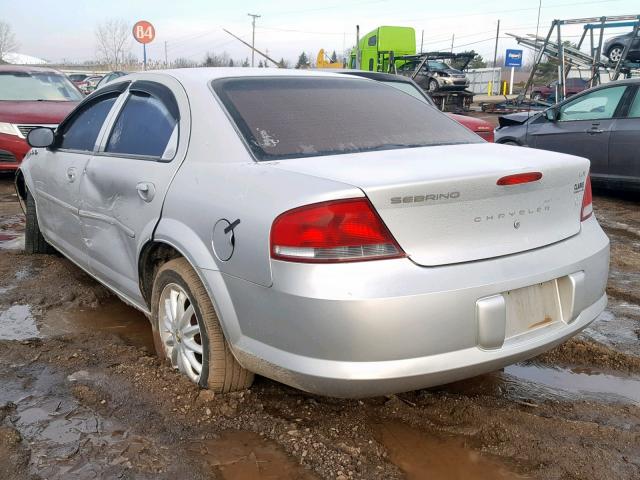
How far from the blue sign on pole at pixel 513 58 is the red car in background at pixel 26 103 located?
23.5m

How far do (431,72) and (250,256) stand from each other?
21.2 m

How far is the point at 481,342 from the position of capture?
2.18 m

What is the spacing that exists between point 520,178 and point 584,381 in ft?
4.26

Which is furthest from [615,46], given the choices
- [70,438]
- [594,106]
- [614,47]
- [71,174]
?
[70,438]

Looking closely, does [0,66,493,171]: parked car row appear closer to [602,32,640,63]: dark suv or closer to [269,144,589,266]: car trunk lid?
[269,144,589,266]: car trunk lid

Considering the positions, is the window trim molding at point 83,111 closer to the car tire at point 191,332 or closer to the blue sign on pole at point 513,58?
the car tire at point 191,332

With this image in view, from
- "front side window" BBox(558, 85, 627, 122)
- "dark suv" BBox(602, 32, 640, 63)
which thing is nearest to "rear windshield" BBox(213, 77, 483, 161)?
"front side window" BBox(558, 85, 627, 122)

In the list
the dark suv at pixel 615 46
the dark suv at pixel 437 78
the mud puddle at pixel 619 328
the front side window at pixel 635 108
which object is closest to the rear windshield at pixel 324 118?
the mud puddle at pixel 619 328

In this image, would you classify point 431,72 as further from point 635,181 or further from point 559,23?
point 635,181

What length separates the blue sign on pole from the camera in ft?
94.2

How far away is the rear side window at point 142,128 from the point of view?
3.00 metres

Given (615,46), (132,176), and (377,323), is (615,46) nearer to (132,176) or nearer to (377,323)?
(132,176)

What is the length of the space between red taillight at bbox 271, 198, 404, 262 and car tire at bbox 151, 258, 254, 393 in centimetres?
63

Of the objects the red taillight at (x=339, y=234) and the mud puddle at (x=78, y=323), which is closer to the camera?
the red taillight at (x=339, y=234)
